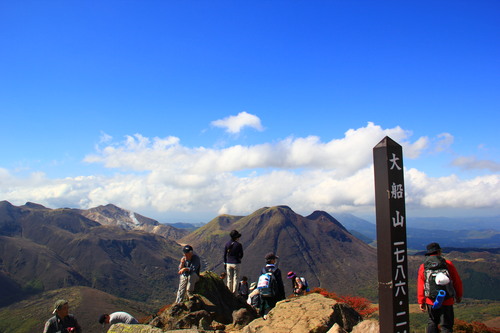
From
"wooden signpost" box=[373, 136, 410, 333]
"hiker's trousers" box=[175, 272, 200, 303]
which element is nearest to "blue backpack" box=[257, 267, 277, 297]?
"hiker's trousers" box=[175, 272, 200, 303]

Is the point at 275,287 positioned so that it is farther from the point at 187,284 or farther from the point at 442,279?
the point at 442,279

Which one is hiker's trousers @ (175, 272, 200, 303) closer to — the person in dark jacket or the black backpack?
the person in dark jacket

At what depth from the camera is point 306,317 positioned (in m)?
12.3

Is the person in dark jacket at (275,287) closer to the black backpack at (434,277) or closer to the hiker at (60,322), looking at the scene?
the black backpack at (434,277)

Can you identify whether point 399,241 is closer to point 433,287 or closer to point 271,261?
point 433,287

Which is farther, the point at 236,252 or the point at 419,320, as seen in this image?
the point at 419,320

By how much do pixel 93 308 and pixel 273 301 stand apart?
725ft

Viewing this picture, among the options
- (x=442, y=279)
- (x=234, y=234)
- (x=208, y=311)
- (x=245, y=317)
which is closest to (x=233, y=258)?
(x=234, y=234)

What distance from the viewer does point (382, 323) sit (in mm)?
7488

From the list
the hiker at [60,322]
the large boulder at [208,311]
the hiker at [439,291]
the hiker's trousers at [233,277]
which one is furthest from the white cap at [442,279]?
the hiker at [60,322]

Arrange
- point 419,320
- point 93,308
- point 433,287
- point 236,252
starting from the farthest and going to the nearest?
point 93,308 < point 419,320 < point 236,252 < point 433,287

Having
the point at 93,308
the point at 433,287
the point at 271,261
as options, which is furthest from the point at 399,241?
the point at 93,308

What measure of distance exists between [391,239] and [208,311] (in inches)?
408

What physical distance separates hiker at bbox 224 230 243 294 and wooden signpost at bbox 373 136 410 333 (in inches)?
365
